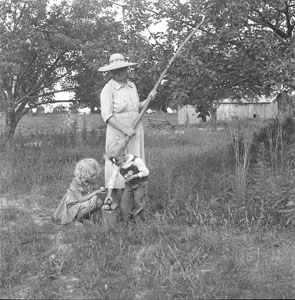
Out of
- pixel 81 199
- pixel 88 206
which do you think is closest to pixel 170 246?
pixel 88 206

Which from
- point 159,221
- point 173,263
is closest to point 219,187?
point 159,221

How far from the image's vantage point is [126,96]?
16.1 feet

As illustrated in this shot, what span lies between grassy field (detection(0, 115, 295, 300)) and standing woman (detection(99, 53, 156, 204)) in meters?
0.70

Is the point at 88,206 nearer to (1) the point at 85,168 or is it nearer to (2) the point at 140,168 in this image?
(1) the point at 85,168

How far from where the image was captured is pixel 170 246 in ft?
13.2

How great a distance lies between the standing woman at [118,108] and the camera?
4842 mm

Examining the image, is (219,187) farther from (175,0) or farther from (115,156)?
(175,0)

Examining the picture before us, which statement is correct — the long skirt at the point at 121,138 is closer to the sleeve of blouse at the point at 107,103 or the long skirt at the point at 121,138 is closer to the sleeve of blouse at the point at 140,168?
the sleeve of blouse at the point at 107,103

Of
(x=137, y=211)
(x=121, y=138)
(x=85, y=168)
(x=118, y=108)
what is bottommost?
(x=137, y=211)

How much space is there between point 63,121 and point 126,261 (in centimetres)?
1368

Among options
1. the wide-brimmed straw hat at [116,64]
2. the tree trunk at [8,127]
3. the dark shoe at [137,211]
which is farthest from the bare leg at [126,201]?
the tree trunk at [8,127]

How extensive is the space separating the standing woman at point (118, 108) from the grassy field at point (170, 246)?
70 centimetres

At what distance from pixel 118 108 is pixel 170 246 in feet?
5.54

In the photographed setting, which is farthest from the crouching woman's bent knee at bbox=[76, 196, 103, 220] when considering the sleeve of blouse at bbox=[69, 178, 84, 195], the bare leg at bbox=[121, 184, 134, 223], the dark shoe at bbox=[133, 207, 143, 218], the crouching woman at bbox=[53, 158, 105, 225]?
the dark shoe at bbox=[133, 207, 143, 218]
